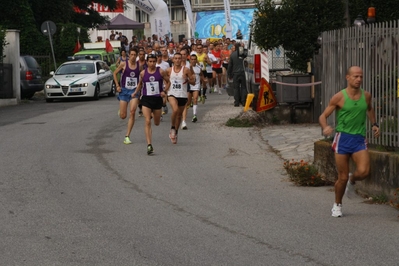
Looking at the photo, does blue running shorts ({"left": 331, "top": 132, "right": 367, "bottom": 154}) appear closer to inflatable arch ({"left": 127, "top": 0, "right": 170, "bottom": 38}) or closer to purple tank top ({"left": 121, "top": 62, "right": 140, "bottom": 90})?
purple tank top ({"left": 121, "top": 62, "right": 140, "bottom": 90})

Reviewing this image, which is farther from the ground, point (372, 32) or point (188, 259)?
point (372, 32)

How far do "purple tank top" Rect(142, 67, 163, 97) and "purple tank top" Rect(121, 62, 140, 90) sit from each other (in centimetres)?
147

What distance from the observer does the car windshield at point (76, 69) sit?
32.2 m

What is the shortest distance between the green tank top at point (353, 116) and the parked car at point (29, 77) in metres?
23.3

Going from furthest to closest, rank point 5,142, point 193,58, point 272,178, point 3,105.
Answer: point 3,105 < point 193,58 < point 5,142 < point 272,178

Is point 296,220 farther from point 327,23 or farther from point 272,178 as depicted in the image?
point 327,23

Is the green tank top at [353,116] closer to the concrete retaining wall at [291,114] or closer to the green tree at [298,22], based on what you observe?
the concrete retaining wall at [291,114]

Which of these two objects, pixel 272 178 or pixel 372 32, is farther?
pixel 272 178

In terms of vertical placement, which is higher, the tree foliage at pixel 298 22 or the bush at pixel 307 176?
the tree foliage at pixel 298 22

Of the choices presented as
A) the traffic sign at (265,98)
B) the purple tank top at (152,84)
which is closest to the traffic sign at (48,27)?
the traffic sign at (265,98)

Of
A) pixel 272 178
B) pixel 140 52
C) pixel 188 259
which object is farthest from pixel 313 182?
pixel 140 52

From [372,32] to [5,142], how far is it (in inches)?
351

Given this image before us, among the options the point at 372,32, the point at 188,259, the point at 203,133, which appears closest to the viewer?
the point at 188,259

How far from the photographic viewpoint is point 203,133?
1908 cm
